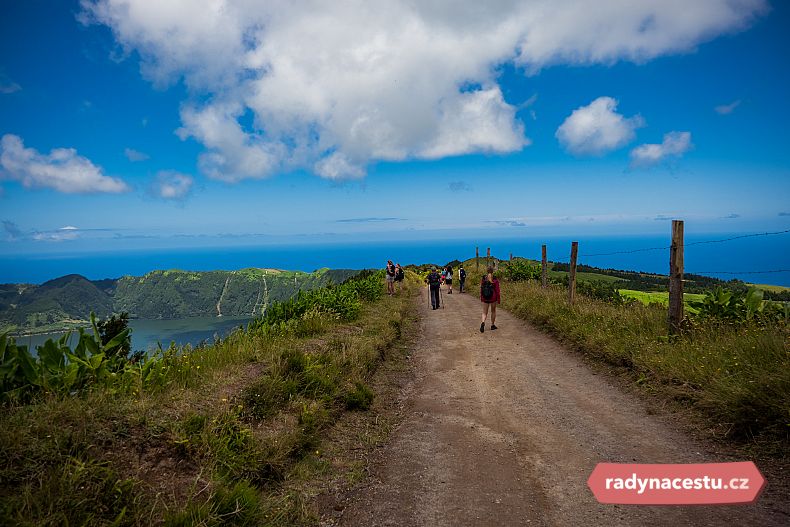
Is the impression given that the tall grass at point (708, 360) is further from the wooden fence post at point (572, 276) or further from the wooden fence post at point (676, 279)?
the wooden fence post at point (572, 276)

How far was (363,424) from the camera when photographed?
6734 mm

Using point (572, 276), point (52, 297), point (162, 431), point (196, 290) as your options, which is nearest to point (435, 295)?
point (572, 276)

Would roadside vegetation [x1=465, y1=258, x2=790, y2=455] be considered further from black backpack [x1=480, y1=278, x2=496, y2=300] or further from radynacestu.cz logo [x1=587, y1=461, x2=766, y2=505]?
black backpack [x1=480, y1=278, x2=496, y2=300]

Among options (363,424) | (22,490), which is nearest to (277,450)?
(363,424)

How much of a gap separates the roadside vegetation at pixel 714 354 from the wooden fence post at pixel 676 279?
0.85 feet

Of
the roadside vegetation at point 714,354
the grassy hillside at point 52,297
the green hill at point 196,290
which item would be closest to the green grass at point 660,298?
the roadside vegetation at point 714,354

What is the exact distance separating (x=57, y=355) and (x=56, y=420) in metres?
1.57

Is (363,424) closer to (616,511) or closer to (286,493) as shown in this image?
(286,493)

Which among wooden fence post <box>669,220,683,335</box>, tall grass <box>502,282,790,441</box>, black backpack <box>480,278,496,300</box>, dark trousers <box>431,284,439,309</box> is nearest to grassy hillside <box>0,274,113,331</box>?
dark trousers <box>431,284,439,309</box>

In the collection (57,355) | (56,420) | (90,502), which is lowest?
(90,502)

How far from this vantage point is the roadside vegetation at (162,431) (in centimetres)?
344

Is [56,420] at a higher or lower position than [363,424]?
higher

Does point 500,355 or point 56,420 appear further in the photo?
point 500,355

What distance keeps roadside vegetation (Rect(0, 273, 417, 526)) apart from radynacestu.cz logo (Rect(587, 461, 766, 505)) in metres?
3.41
